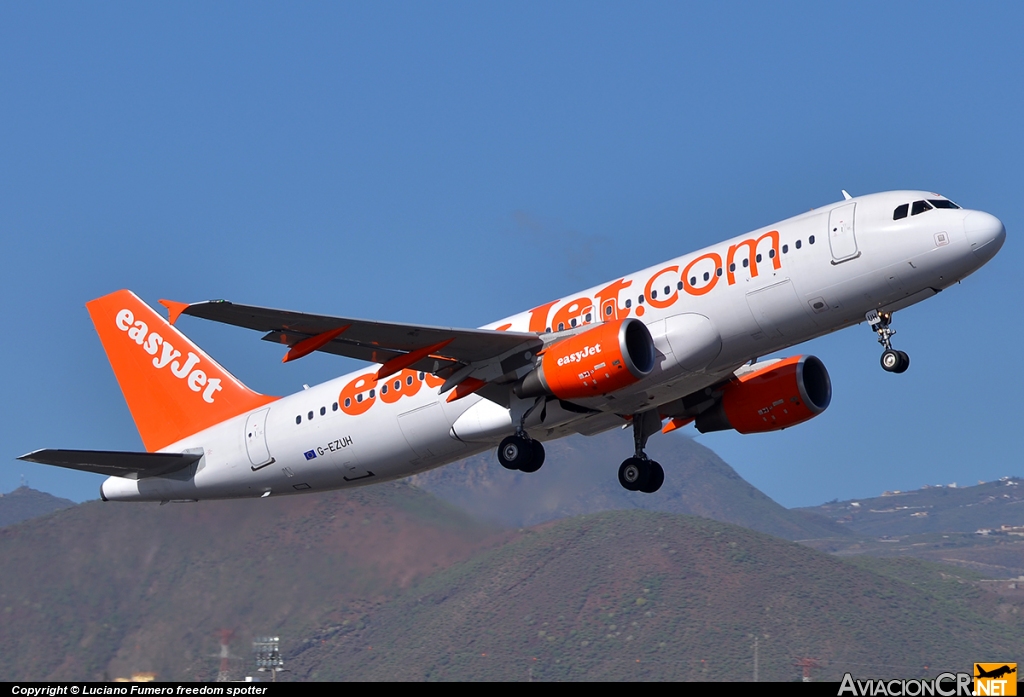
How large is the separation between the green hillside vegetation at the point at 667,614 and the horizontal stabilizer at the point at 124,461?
Result: 18076 millimetres

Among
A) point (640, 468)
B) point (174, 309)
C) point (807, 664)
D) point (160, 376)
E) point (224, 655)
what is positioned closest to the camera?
point (174, 309)

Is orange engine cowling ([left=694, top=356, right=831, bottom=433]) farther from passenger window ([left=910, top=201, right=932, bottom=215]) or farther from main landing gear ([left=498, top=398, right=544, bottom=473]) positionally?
passenger window ([left=910, top=201, right=932, bottom=215])

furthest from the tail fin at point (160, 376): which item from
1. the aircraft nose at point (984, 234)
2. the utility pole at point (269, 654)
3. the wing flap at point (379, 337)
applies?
the aircraft nose at point (984, 234)

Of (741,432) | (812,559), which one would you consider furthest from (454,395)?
(812,559)

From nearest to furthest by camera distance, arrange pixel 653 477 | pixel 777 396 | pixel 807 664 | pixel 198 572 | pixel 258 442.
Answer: pixel 777 396, pixel 258 442, pixel 653 477, pixel 198 572, pixel 807 664

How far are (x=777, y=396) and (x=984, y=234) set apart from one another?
27.6 ft

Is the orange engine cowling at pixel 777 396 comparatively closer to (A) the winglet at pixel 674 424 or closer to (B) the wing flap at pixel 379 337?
(A) the winglet at pixel 674 424

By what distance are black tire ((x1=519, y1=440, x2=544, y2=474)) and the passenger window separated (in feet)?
34.8

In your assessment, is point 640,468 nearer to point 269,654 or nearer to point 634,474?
point 634,474

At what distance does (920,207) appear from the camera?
2994cm

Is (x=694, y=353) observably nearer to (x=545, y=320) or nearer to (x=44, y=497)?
(x=545, y=320)

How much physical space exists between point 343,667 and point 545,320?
2497cm

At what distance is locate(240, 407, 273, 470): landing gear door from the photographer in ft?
118

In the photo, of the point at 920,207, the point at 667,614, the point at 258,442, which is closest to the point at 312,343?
the point at 258,442
